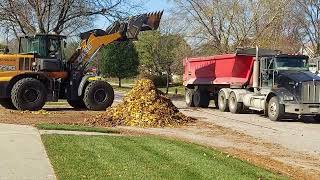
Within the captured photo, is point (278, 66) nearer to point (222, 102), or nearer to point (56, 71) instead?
point (222, 102)

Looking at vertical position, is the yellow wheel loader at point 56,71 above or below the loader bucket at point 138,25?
below

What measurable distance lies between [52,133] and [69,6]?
74.9 ft

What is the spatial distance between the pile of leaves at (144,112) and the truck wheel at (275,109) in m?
3.76

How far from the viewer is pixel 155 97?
1905cm

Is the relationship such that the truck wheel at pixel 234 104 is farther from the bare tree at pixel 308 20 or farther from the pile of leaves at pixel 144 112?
the bare tree at pixel 308 20

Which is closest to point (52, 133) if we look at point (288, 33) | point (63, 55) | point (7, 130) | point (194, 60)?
point (7, 130)

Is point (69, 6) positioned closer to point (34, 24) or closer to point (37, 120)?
point (34, 24)

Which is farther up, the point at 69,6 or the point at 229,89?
the point at 69,6

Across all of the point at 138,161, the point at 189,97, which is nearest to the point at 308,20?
the point at 189,97

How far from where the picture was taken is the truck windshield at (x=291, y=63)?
22797 mm

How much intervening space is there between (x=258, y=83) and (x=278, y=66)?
1.34 meters

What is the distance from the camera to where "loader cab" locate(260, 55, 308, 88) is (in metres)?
22.5

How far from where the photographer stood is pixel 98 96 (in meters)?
23.2

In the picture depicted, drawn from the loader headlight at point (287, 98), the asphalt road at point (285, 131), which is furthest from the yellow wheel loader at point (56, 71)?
the loader headlight at point (287, 98)
